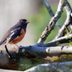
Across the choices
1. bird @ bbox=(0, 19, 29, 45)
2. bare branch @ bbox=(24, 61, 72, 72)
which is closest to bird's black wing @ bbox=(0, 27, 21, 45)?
bird @ bbox=(0, 19, 29, 45)

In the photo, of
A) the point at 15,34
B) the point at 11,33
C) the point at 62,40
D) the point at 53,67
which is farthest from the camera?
the point at 15,34

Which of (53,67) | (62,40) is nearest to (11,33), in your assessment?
(62,40)

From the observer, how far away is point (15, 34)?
575 centimetres

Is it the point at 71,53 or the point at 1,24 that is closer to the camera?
the point at 71,53

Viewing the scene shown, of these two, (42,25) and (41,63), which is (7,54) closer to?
(41,63)

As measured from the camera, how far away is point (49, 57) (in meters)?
4.48

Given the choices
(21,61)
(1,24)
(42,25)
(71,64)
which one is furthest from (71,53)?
(1,24)

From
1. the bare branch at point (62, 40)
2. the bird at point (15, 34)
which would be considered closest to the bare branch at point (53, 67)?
the bare branch at point (62, 40)

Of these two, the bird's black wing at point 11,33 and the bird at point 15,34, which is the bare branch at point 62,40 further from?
the bird's black wing at point 11,33

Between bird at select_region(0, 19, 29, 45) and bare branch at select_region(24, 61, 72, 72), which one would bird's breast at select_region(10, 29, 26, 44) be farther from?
bare branch at select_region(24, 61, 72, 72)

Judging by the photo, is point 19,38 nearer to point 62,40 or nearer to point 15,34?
point 15,34

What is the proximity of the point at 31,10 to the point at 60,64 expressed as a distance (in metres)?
6.41

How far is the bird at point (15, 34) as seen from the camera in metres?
5.48

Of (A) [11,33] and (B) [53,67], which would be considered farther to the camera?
(A) [11,33]
